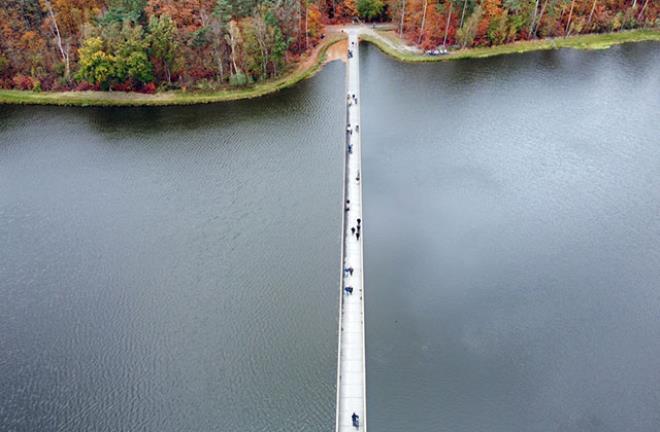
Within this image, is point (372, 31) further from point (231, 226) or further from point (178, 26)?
point (231, 226)

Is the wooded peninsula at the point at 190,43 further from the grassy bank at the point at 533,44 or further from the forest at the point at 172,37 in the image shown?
the grassy bank at the point at 533,44

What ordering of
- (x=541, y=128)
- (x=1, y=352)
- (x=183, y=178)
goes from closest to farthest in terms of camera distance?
(x=1, y=352), (x=183, y=178), (x=541, y=128)

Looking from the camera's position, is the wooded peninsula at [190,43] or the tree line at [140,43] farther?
the wooded peninsula at [190,43]

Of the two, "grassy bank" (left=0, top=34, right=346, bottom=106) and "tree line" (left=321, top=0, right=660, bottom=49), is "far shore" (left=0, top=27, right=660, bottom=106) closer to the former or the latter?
"grassy bank" (left=0, top=34, right=346, bottom=106)

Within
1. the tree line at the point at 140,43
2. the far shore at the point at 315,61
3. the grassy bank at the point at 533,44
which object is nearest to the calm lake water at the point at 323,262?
the far shore at the point at 315,61

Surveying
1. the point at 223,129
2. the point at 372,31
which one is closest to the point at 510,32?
the point at 372,31

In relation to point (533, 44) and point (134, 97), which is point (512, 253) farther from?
point (134, 97)
